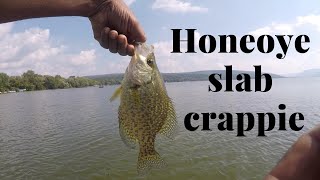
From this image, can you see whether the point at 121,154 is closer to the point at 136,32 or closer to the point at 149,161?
the point at 149,161

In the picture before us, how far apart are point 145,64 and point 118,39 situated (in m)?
0.37

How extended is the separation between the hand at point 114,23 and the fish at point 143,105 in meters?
0.39

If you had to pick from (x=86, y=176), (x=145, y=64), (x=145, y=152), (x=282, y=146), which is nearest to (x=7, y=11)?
(x=145, y=64)

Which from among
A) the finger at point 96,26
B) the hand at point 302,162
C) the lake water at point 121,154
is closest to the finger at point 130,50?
the finger at point 96,26

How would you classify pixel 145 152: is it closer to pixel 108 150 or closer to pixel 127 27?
pixel 127 27

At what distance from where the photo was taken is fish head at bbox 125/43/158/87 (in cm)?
278

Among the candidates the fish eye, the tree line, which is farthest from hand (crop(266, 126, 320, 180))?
the tree line

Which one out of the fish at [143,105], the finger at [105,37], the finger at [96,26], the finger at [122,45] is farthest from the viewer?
the finger at [96,26]

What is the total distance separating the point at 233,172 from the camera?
50.1ft

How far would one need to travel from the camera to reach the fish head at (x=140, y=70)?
278 centimetres

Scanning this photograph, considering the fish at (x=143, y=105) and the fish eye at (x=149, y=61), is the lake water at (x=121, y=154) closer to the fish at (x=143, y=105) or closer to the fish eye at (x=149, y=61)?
the fish at (x=143, y=105)

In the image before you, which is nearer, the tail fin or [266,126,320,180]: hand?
[266,126,320,180]: hand

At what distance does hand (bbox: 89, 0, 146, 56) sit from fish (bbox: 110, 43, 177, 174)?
0.39m

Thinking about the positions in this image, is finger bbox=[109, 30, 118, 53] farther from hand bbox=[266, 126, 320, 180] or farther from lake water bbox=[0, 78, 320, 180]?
lake water bbox=[0, 78, 320, 180]
